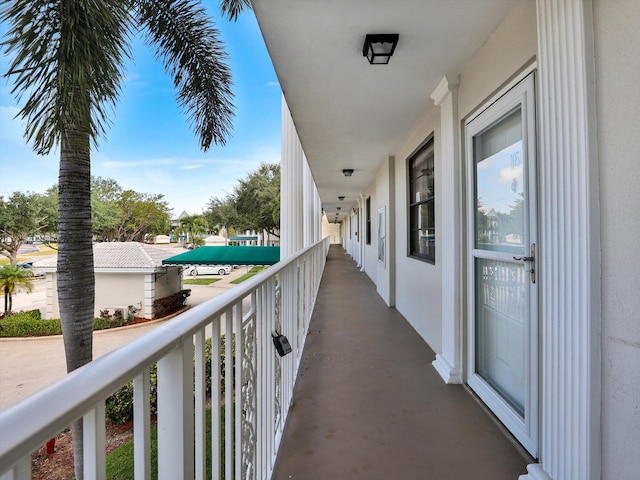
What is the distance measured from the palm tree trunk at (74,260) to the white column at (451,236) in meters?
2.88

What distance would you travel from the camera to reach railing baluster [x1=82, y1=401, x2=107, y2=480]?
1.53ft

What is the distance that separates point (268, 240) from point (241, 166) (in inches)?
210

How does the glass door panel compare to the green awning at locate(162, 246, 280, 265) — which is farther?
the green awning at locate(162, 246, 280, 265)

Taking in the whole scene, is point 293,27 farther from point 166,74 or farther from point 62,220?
point 166,74

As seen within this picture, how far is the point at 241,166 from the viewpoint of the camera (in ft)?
64.0

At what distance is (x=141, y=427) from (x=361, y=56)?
2334 mm

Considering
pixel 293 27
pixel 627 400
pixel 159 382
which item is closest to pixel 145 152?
pixel 293 27

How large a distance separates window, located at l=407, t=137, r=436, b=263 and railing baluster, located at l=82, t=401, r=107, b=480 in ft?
10.3

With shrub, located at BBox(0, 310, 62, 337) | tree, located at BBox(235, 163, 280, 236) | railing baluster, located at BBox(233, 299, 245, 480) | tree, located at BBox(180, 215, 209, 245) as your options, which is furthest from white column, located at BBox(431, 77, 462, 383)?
tree, located at BBox(180, 215, 209, 245)

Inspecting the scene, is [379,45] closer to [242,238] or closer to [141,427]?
[141,427]

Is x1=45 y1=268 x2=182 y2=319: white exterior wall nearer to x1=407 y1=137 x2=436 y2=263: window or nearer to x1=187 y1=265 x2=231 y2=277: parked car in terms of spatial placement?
x1=407 y1=137 x2=436 y2=263: window

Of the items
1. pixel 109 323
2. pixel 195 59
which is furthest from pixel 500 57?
pixel 109 323

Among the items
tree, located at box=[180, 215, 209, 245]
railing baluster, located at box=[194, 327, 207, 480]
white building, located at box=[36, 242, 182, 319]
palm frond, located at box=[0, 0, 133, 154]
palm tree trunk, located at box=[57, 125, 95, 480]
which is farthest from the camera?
tree, located at box=[180, 215, 209, 245]

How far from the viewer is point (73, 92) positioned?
7.00 feet
